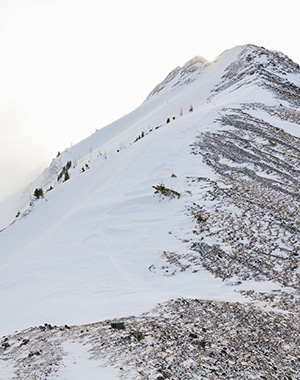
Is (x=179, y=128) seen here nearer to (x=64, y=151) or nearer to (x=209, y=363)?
(x=209, y=363)

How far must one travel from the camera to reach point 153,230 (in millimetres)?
10734

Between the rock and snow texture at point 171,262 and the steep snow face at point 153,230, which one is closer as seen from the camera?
the rock and snow texture at point 171,262

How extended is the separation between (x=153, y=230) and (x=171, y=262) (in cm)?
163

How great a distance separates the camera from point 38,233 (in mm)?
14086

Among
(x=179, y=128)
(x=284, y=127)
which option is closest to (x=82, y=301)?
(x=179, y=128)

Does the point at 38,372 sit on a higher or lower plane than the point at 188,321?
higher

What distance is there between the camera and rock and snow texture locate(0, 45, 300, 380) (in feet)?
18.1

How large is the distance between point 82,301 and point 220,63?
34.9 m

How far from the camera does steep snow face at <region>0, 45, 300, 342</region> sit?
26.8 feet

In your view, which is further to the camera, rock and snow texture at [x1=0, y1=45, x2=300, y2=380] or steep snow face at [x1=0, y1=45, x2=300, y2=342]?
steep snow face at [x1=0, y1=45, x2=300, y2=342]

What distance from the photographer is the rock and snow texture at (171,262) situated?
550 cm

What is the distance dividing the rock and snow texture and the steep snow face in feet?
0.15

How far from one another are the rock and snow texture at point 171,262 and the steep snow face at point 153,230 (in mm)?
45

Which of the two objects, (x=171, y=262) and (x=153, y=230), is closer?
(x=171, y=262)
